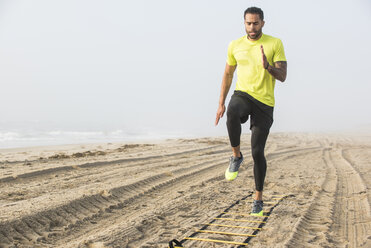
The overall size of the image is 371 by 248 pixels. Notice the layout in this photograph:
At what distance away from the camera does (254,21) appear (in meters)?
3.30

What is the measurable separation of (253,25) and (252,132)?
1.10 metres

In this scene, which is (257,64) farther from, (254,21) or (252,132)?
(252,132)

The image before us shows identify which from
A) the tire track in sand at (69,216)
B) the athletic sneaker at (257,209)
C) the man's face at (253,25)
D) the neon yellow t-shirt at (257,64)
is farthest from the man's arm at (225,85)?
the tire track in sand at (69,216)

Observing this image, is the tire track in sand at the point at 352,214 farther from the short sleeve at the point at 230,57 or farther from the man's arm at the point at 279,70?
the short sleeve at the point at 230,57

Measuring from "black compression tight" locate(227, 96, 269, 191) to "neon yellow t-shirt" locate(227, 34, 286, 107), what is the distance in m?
0.19

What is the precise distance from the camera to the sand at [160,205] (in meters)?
2.88

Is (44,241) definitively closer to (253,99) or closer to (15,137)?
(253,99)

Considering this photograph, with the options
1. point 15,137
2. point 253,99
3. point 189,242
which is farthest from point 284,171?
point 15,137

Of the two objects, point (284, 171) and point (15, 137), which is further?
point (15, 137)

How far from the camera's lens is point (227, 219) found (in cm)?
343

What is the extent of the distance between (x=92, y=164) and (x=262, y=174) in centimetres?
398

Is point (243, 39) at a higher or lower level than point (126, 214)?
higher

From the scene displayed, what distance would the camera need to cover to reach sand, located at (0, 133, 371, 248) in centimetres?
288

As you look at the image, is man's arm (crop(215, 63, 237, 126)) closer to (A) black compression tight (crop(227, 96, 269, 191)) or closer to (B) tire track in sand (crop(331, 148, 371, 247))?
(A) black compression tight (crop(227, 96, 269, 191))
